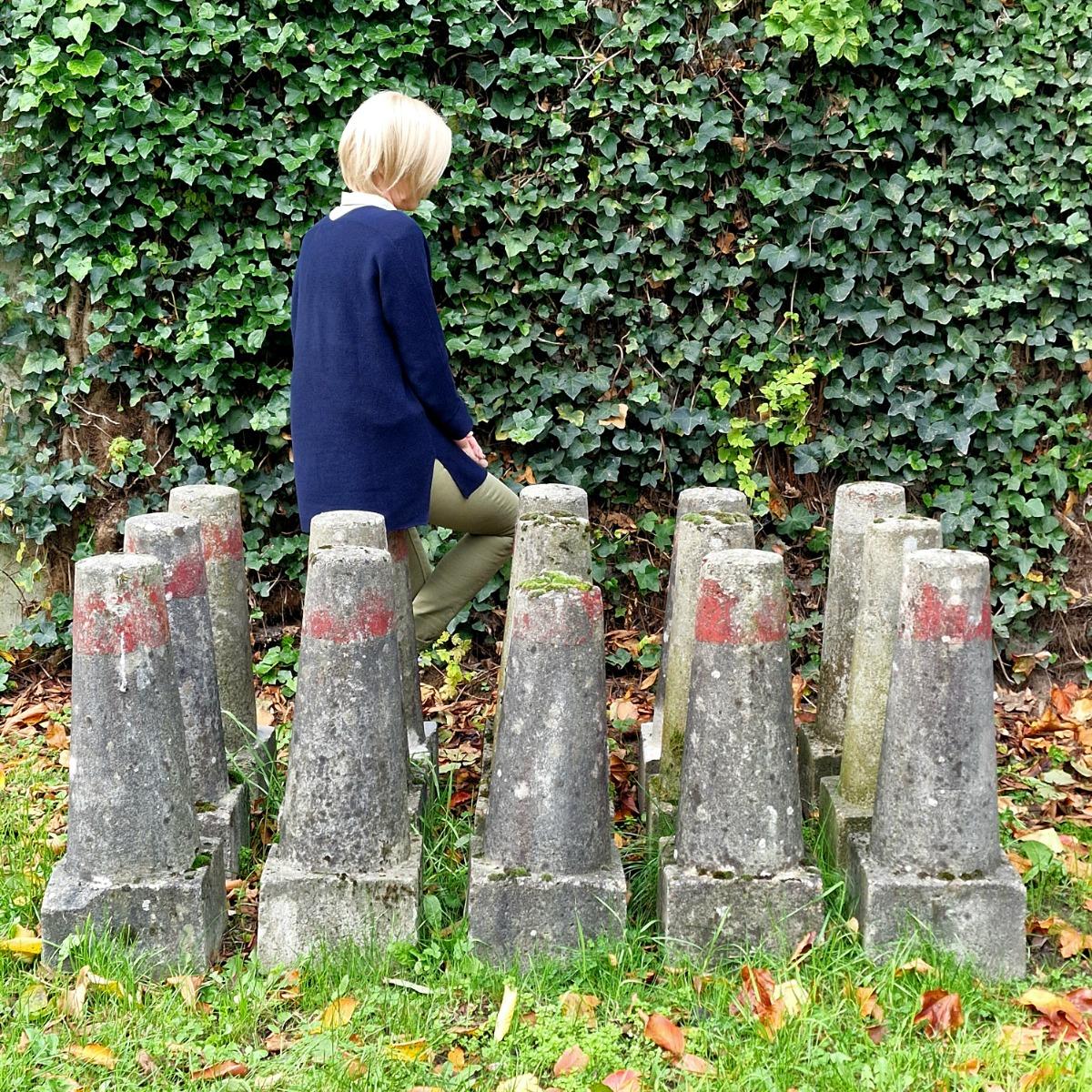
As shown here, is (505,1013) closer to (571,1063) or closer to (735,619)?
(571,1063)

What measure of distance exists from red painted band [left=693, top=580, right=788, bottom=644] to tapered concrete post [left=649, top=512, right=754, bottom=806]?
0.71 metres

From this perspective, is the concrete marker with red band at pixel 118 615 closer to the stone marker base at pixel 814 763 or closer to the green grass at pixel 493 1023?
the green grass at pixel 493 1023

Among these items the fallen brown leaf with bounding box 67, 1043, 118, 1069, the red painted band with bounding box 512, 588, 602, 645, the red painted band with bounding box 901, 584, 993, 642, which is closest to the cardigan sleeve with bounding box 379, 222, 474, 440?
the red painted band with bounding box 512, 588, 602, 645

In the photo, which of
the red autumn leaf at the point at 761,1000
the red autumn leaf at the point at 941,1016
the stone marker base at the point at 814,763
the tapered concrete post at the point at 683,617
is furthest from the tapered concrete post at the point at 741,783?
the stone marker base at the point at 814,763

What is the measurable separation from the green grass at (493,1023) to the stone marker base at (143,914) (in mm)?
56

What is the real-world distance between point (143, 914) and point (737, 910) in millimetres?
1575

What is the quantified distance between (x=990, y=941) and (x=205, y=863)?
213 cm

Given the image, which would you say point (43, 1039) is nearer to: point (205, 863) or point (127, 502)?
point (205, 863)

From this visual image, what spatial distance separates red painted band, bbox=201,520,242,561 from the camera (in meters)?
4.07

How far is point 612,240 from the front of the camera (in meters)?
5.28

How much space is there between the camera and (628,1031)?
3027 mm

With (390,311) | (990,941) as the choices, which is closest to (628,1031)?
(990,941)

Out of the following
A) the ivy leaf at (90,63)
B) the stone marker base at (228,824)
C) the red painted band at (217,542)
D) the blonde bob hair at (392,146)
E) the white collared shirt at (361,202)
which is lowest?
the stone marker base at (228,824)

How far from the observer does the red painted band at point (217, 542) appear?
4.07m
